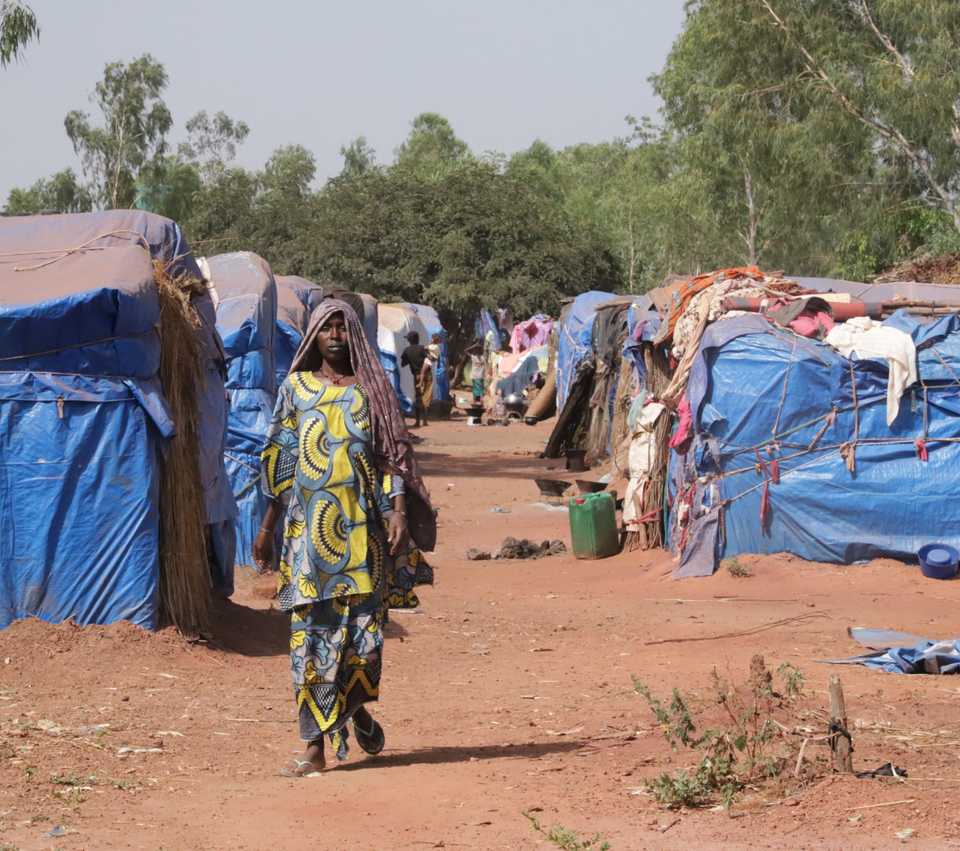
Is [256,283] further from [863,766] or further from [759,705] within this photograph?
[863,766]

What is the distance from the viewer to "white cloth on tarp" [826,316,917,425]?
10930 millimetres

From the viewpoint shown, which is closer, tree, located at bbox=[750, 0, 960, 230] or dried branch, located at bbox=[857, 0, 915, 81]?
tree, located at bbox=[750, 0, 960, 230]

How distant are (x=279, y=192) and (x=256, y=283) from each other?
37.7 m

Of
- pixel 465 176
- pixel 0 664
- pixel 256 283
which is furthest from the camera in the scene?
pixel 465 176

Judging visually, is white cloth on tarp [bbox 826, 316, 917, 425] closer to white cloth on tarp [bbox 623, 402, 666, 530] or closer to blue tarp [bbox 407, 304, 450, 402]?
white cloth on tarp [bbox 623, 402, 666, 530]

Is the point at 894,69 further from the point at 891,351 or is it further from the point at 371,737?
the point at 371,737

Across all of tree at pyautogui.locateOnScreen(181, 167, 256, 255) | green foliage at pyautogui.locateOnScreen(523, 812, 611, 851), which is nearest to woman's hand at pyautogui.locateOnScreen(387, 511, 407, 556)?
green foliage at pyautogui.locateOnScreen(523, 812, 611, 851)

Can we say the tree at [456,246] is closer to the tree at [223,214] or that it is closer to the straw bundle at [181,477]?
the tree at [223,214]

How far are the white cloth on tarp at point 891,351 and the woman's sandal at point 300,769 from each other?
6677mm

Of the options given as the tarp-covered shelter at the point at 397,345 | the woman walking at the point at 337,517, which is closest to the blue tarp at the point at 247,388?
the woman walking at the point at 337,517

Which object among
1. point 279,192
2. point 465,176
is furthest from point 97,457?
point 279,192

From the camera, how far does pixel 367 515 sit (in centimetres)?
579

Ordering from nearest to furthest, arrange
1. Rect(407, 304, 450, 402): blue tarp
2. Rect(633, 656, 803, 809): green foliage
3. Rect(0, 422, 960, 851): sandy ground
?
Rect(0, 422, 960, 851): sandy ground
Rect(633, 656, 803, 809): green foliage
Rect(407, 304, 450, 402): blue tarp

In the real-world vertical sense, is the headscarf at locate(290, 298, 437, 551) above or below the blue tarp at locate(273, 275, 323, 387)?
below
